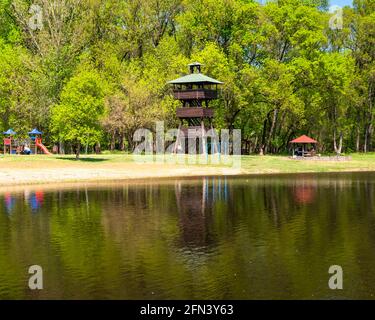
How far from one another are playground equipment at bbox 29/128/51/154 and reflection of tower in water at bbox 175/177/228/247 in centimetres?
2980

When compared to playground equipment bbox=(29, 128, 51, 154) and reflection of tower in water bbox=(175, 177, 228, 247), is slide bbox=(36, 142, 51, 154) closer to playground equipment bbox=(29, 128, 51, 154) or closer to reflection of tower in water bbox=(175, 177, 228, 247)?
playground equipment bbox=(29, 128, 51, 154)

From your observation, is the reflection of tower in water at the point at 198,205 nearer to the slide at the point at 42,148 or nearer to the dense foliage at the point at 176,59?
the slide at the point at 42,148

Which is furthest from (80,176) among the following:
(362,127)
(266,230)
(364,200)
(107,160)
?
(362,127)

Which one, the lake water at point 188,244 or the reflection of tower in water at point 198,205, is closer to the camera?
the lake water at point 188,244

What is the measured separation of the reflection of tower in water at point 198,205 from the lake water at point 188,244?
0.07 metres

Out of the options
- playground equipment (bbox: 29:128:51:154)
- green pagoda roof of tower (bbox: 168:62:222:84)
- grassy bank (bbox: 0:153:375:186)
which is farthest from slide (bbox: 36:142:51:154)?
green pagoda roof of tower (bbox: 168:62:222:84)

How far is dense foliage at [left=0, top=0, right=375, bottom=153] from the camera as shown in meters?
83.8

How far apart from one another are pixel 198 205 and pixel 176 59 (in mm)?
52864

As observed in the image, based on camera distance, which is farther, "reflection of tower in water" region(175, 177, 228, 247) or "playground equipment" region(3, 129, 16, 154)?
"playground equipment" region(3, 129, 16, 154)

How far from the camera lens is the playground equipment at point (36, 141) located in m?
78.3

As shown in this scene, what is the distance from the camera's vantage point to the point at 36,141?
79.3 m

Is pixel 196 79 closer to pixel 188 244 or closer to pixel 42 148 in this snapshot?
pixel 42 148

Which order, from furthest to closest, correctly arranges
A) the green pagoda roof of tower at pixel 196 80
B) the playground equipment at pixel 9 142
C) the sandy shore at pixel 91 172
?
the playground equipment at pixel 9 142, the green pagoda roof of tower at pixel 196 80, the sandy shore at pixel 91 172

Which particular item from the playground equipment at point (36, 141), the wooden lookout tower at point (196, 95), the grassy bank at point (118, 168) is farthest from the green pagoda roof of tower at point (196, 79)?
the playground equipment at point (36, 141)
